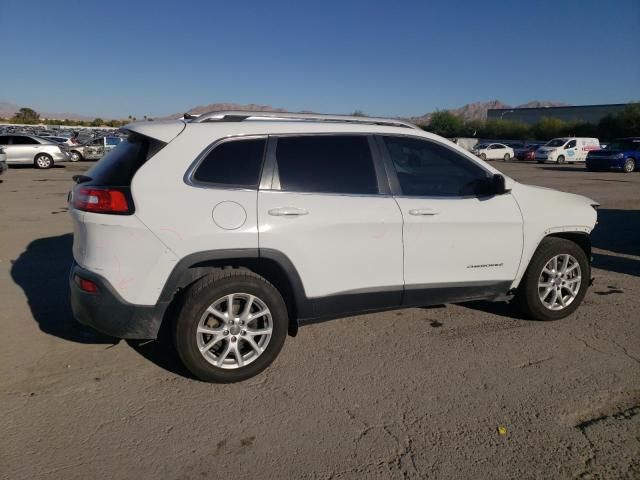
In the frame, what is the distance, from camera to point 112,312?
3203mm

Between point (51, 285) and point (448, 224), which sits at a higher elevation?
point (448, 224)

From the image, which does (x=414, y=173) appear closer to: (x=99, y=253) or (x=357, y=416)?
(x=357, y=416)

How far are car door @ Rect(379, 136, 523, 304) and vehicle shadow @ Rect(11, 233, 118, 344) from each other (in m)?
2.60

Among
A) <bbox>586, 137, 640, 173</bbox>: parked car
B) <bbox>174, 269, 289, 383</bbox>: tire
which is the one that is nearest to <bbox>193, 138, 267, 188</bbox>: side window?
<bbox>174, 269, 289, 383</bbox>: tire

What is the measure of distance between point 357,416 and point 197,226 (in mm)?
1579

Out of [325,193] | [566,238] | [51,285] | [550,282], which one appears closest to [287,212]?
[325,193]

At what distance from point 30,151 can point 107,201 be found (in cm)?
2327

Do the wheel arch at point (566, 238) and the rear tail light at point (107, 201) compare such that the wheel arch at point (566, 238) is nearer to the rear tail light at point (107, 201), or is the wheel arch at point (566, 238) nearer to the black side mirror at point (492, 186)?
the black side mirror at point (492, 186)

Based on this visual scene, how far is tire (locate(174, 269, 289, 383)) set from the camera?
3.25 metres

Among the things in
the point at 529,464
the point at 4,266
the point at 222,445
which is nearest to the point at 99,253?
the point at 222,445

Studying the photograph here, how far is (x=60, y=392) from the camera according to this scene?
327cm

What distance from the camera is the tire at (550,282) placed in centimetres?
436

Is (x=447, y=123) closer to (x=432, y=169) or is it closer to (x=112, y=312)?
(x=432, y=169)

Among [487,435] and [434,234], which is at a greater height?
[434,234]
